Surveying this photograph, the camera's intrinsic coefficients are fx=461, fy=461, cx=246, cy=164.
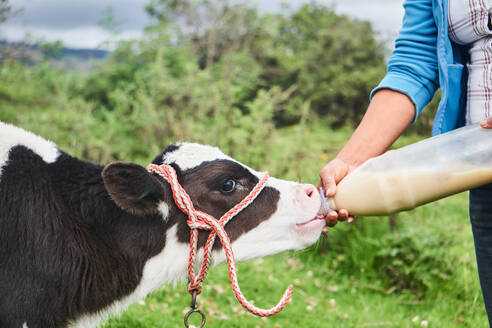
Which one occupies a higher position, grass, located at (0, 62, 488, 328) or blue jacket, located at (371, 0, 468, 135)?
blue jacket, located at (371, 0, 468, 135)

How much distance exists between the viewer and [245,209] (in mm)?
2148

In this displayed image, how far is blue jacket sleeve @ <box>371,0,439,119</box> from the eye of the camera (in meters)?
2.05

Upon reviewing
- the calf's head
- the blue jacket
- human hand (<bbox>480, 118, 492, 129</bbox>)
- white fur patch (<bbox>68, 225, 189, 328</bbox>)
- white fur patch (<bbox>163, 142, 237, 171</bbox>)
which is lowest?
white fur patch (<bbox>68, 225, 189, 328</bbox>)

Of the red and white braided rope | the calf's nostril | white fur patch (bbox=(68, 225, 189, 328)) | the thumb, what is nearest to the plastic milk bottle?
the thumb

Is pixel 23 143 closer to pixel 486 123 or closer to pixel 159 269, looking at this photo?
pixel 159 269

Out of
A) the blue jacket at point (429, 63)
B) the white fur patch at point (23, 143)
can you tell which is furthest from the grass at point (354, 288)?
the white fur patch at point (23, 143)

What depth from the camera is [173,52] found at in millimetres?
9344

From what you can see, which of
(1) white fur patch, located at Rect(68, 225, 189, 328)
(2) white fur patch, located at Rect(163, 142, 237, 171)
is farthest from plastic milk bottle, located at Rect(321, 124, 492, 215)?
(1) white fur patch, located at Rect(68, 225, 189, 328)

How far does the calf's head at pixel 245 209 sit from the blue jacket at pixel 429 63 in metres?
0.63

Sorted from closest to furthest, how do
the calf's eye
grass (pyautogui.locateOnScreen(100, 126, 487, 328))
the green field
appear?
the calf's eye, grass (pyautogui.locateOnScreen(100, 126, 487, 328)), the green field

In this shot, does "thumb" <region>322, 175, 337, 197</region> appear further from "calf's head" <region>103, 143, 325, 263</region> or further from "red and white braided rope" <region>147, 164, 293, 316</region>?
"red and white braided rope" <region>147, 164, 293, 316</region>

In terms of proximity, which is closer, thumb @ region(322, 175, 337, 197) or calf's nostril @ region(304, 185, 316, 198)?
thumb @ region(322, 175, 337, 197)

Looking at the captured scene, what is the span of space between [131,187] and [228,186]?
457mm

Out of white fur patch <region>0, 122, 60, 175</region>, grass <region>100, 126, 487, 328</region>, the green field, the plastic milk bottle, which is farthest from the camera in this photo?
the green field
